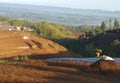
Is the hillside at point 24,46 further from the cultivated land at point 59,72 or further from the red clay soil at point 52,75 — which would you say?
the red clay soil at point 52,75

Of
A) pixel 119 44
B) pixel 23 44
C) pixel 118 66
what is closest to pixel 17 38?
pixel 23 44

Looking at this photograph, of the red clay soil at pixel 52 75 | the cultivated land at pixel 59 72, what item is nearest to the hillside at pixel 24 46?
the cultivated land at pixel 59 72

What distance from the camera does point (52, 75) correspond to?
12648 mm

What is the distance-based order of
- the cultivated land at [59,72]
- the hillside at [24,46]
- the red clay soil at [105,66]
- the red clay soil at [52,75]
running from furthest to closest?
the hillside at [24,46] < the red clay soil at [105,66] < the cultivated land at [59,72] < the red clay soil at [52,75]

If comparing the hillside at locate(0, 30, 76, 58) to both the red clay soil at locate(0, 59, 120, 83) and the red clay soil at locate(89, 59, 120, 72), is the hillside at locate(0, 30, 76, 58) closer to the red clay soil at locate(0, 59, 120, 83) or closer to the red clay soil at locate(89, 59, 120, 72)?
the red clay soil at locate(0, 59, 120, 83)

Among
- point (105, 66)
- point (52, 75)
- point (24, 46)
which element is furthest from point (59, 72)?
point (24, 46)

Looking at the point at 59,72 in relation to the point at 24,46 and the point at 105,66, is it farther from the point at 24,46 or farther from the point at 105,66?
the point at 24,46

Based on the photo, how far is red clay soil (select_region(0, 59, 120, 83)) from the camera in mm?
11812

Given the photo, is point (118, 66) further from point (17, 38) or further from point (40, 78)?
point (17, 38)

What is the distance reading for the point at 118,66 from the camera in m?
14.4

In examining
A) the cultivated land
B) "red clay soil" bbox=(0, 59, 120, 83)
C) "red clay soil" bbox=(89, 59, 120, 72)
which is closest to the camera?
"red clay soil" bbox=(0, 59, 120, 83)

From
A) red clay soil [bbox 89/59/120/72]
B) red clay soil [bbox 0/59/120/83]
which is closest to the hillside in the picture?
red clay soil [bbox 0/59/120/83]

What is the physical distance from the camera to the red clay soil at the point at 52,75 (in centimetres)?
1181

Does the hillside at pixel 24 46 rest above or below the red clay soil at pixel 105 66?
below
